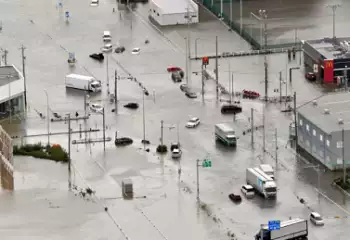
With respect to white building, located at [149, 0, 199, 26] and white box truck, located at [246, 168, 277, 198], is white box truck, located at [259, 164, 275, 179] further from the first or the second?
white building, located at [149, 0, 199, 26]

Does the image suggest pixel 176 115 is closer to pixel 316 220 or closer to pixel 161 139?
pixel 161 139

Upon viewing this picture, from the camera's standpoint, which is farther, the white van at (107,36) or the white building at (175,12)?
the white building at (175,12)

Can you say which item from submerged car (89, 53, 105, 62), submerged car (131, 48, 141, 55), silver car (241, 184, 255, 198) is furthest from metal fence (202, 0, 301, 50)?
silver car (241, 184, 255, 198)

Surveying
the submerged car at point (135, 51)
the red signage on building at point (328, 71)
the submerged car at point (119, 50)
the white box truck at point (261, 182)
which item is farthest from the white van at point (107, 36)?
the white box truck at point (261, 182)

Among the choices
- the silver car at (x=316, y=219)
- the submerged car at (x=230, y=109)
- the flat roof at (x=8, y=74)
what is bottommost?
the silver car at (x=316, y=219)

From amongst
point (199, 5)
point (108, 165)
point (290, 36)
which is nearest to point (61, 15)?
point (199, 5)

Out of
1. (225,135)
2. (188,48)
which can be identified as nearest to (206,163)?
(225,135)

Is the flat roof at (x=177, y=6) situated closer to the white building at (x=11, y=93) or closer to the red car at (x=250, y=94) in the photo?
the red car at (x=250, y=94)
